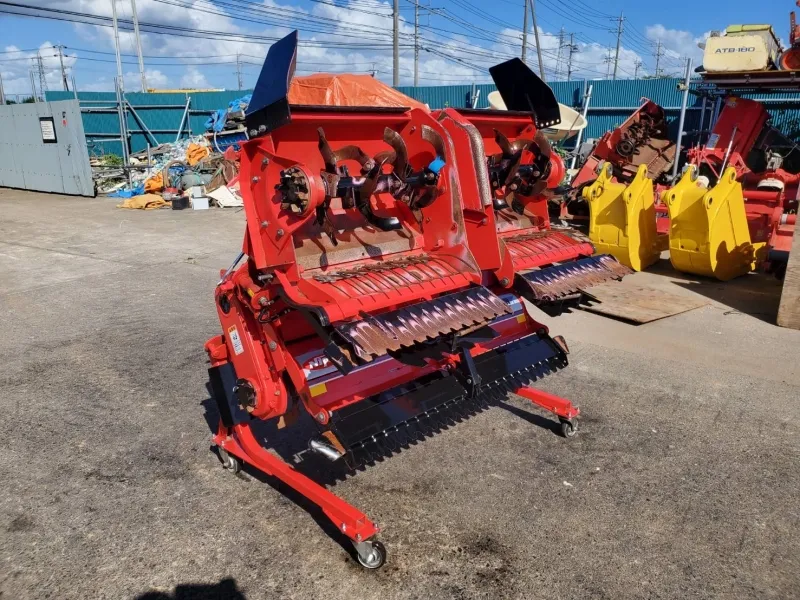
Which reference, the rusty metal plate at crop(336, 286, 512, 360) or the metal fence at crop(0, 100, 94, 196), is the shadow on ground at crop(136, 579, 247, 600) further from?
the metal fence at crop(0, 100, 94, 196)

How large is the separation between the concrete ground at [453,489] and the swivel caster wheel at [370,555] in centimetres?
4

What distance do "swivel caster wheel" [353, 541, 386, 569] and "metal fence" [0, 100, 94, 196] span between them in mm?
16842

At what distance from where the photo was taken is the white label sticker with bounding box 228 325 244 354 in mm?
3252

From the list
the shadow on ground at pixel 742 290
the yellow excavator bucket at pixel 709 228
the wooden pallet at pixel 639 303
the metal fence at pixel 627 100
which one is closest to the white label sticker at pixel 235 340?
the wooden pallet at pixel 639 303

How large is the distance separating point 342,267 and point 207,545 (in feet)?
4.94

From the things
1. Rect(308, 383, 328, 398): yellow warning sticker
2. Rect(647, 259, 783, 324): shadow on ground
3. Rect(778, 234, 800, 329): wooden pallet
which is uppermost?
Rect(308, 383, 328, 398): yellow warning sticker

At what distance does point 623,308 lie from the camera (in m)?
6.46

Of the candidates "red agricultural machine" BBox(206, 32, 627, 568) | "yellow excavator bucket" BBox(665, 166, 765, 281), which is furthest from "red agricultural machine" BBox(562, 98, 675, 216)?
"red agricultural machine" BBox(206, 32, 627, 568)

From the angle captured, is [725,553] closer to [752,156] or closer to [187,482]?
[187,482]

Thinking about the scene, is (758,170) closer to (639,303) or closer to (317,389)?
(639,303)

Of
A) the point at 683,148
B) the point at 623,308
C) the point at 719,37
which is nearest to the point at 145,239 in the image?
the point at 623,308

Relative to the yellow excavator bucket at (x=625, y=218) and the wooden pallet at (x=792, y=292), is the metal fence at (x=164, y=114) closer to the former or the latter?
the yellow excavator bucket at (x=625, y=218)

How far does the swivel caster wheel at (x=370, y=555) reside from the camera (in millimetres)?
2754

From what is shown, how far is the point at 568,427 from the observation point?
393cm
